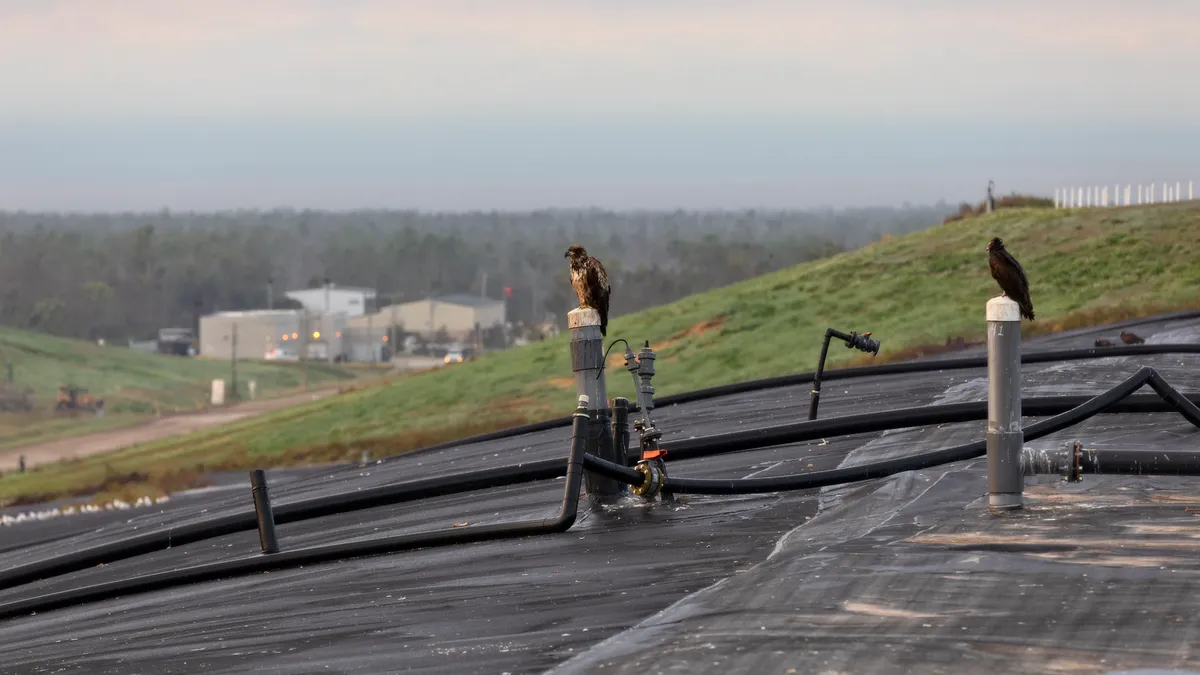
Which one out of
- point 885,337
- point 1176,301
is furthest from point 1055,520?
point 885,337

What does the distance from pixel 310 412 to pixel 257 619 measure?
2337 inches

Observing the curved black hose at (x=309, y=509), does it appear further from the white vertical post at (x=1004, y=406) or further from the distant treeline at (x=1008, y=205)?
the distant treeline at (x=1008, y=205)

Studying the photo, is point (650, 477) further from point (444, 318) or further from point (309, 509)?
point (444, 318)

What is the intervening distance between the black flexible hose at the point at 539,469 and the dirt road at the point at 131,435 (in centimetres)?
7923

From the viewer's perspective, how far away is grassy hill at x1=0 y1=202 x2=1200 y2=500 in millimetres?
48022

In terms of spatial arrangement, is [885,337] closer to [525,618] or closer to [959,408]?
[959,408]

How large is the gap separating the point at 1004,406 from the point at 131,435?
96.6 metres

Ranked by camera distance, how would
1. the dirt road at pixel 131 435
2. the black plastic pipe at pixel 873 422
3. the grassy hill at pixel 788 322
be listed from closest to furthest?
1. the black plastic pipe at pixel 873 422
2. the grassy hill at pixel 788 322
3. the dirt road at pixel 131 435

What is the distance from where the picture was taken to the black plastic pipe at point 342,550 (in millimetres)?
10719

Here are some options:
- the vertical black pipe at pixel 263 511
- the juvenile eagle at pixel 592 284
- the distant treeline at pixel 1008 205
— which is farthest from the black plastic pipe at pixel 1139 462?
the distant treeline at pixel 1008 205

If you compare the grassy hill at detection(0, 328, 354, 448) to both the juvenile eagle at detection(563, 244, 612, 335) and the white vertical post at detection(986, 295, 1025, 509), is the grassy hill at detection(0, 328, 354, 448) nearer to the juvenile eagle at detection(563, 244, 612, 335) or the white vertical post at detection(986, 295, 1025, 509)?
the juvenile eagle at detection(563, 244, 612, 335)

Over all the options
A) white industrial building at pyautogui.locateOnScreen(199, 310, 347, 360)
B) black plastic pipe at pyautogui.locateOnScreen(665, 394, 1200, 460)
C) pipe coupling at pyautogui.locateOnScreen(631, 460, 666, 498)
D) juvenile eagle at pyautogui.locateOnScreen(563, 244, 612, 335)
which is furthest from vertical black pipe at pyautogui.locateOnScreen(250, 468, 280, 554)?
white industrial building at pyautogui.locateOnScreen(199, 310, 347, 360)

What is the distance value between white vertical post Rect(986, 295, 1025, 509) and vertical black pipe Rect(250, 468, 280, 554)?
218 inches

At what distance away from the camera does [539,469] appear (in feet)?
41.0
